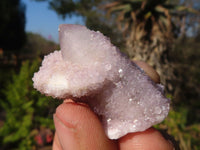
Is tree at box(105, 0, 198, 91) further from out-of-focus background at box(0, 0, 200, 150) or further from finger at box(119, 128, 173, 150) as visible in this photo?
finger at box(119, 128, 173, 150)

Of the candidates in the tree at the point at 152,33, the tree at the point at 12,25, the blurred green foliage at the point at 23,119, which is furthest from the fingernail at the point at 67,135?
the tree at the point at 12,25

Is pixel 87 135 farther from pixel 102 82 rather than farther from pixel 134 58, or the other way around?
pixel 134 58

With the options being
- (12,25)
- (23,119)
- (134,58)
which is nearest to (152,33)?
(134,58)

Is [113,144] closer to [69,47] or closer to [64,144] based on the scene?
[64,144]

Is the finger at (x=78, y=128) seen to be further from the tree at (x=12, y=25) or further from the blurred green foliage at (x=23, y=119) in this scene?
the tree at (x=12, y=25)

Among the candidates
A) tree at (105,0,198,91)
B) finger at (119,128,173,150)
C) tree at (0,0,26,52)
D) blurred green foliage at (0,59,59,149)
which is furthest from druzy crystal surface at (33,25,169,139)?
tree at (0,0,26,52)

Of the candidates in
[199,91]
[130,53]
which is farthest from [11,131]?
[199,91]
